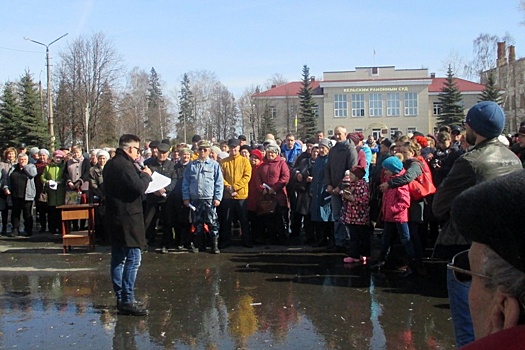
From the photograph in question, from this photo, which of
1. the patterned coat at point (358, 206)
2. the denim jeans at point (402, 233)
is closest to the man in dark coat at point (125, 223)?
the denim jeans at point (402, 233)

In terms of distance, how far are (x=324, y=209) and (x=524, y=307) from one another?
30.0 feet

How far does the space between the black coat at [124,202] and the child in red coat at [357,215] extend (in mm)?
3681

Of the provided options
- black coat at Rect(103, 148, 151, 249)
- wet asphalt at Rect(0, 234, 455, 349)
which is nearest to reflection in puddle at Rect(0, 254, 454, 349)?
wet asphalt at Rect(0, 234, 455, 349)

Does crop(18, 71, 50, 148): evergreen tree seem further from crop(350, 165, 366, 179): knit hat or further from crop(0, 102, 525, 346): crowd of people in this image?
crop(350, 165, 366, 179): knit hat

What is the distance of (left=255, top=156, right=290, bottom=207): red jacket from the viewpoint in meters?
11.2

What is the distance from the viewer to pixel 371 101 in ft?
272

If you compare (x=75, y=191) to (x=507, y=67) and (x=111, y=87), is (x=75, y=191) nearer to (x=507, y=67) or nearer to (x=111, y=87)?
(x=111, y=87)

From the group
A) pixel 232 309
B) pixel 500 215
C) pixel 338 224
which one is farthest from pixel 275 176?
pixel 500 215

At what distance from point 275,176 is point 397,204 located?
11.3 feet

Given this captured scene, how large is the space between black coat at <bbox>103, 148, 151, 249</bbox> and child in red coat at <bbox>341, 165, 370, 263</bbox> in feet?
12.1

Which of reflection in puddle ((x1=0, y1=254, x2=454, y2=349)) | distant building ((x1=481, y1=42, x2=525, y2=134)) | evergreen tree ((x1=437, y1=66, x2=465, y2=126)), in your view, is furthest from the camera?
evergreen tree ((x1=437, y1=66, x2=465, y2=126))

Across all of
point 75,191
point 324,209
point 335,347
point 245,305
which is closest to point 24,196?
point 75,191

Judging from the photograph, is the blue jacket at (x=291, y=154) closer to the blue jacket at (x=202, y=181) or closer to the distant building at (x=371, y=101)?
the blue jacket at (x=202, y=181)

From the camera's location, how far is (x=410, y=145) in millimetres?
8734
